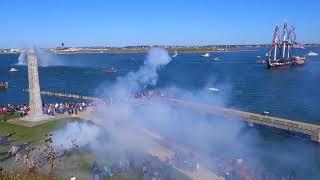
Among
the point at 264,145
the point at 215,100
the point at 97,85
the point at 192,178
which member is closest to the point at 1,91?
the point at 97,85

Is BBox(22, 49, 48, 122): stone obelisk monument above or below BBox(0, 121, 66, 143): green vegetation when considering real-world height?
above

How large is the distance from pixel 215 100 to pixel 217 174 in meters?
52.3

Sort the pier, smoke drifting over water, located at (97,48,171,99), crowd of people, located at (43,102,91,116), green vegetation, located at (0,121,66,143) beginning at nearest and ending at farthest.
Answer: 1. green vegetation, located at (0,121,66,143)
2. the pier
3. crowd of people, located at (43,102,91,116)
4. smoke drifting over water, located at (97,48,171,99)

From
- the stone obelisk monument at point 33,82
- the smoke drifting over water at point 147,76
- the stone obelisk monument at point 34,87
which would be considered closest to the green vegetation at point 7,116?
the stone obelisk monument at point 34,87

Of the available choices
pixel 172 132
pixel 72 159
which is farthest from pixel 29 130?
pixel 172 132

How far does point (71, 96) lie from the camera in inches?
2975

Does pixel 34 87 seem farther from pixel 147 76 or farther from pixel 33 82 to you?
pixel 147 76

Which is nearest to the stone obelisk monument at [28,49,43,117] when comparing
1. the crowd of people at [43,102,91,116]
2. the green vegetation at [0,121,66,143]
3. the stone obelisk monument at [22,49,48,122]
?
the stone obelisk monument at [22,49,48,122]

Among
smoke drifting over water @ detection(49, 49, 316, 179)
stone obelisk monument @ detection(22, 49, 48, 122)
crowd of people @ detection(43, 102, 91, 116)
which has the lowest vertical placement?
smoke drifting over water @ detection(49, 49, 316, 179)

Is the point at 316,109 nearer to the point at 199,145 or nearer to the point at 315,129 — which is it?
the point at 315,129

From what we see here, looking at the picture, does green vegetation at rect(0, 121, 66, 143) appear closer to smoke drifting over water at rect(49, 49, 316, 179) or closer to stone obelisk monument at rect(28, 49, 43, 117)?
smoke drifting over water at rect(49, 49, 316, 179)

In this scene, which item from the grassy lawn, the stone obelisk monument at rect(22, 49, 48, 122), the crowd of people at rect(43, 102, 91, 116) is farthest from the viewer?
the crowd of people at rect(43, 102, 91, 116)

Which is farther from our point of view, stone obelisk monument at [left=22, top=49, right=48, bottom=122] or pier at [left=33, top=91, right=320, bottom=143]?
stone obelisk monument at [left=22, top=49, right=48, bottom=122]

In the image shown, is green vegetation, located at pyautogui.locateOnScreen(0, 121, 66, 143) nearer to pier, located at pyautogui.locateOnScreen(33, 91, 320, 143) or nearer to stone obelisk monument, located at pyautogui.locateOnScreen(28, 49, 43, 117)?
stone obelisk monument, located at pyautogui.locateOnScreen(28, 49, 43, 117)
